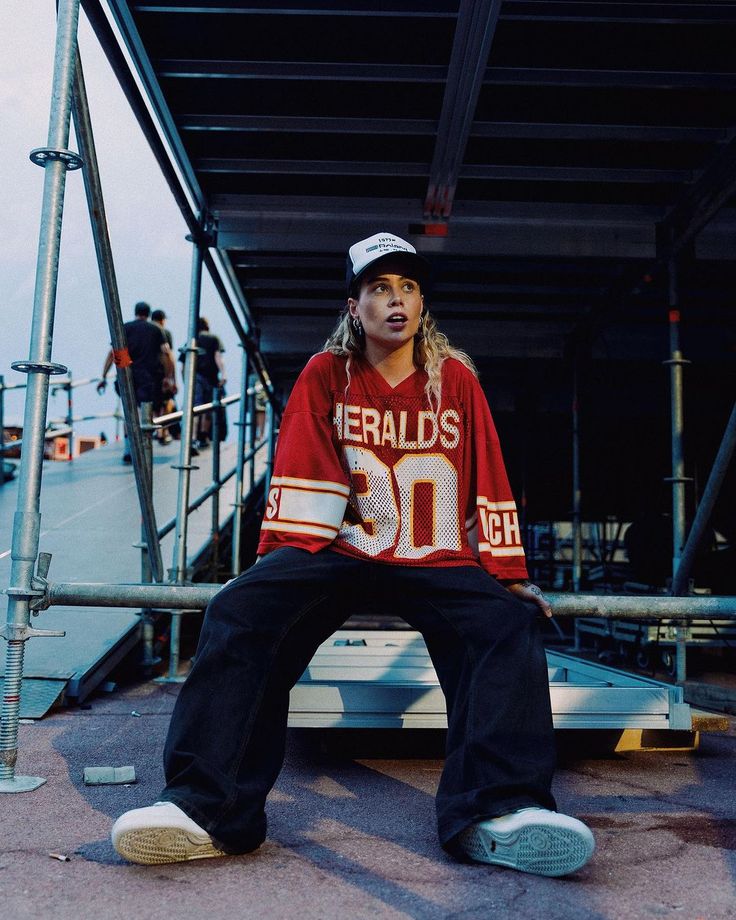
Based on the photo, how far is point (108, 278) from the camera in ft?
11.7

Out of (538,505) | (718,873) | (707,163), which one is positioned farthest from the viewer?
(538,505)

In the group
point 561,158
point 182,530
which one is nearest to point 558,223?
point 561,158

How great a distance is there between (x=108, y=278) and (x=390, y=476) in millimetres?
1581

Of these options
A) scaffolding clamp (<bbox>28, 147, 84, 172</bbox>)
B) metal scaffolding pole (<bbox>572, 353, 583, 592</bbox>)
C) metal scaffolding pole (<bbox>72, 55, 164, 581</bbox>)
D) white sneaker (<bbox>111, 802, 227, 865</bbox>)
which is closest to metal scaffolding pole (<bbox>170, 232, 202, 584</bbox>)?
metal scaffolding pole (<bbox>72, 55, 164, 581</bbox>)

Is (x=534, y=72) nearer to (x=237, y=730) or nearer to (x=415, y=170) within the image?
(x=415, y=170)

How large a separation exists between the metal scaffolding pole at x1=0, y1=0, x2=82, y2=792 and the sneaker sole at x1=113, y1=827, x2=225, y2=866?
835 millimetres

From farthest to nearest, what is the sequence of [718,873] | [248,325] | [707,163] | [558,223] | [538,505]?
[538,505], [248,325], [558,223], [707,163], [718,873]

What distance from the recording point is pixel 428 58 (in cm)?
402

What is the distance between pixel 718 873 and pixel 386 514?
3.88ft

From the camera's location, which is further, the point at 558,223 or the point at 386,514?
the point at 558,223

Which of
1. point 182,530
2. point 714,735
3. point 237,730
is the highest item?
point 182,530

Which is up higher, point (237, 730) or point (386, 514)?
point (386, 514)

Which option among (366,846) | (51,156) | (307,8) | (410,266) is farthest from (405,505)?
(307,8)

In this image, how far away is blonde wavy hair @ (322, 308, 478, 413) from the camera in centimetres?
273
